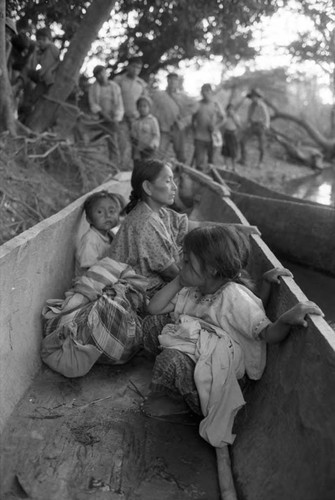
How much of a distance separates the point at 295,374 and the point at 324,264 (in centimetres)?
320

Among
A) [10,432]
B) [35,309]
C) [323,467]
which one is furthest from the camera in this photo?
[35,309]

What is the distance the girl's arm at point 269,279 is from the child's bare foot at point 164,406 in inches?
25.8

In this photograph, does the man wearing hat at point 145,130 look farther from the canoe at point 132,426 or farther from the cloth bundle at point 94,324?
the canoe at point 132,426

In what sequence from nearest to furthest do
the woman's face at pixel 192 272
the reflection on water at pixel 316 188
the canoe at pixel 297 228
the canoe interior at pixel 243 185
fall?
the woman's face at pixel 192 272 → the canoe at pixel 297 228 → the canoe interior at pixel 243 185 → the reflection on water at pixel 316 188

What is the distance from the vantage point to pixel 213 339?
2.30 meters

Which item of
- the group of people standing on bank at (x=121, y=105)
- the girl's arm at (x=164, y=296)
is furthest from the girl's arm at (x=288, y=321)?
the group of people standing on bank at (x=121, y=105)

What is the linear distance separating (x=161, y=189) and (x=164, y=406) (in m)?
1.32

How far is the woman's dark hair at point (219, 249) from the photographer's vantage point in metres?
2.30

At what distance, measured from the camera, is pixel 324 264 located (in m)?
5.01

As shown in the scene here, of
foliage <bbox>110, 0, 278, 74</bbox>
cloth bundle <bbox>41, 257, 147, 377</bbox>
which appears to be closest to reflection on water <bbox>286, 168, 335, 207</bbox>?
foliage <bbox>110, 0, 278, 74</bbox>

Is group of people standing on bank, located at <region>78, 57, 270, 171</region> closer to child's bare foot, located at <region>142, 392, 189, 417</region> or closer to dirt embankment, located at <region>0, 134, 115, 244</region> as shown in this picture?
dirt embankment, located at <region>0, 134, 115, 244</region>

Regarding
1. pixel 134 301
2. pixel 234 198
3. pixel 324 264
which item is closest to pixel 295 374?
pixel 134 301

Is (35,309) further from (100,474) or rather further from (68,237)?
(100,474)

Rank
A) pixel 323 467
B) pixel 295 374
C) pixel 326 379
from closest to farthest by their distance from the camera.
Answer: pixel 323 467, pixel 326 379, pixel 295 374
